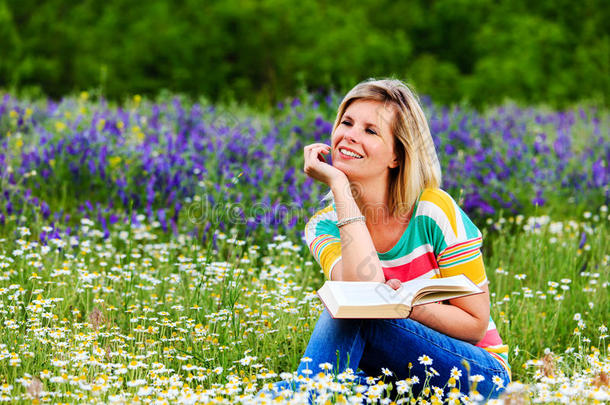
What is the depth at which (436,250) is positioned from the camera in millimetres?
2928

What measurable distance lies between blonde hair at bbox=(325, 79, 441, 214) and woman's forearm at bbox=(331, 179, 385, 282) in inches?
9.9

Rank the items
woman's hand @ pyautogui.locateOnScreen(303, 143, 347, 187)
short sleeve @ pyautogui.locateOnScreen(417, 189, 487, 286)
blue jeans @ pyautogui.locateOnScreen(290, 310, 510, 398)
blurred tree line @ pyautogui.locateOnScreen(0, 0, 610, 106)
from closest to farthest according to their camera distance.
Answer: blue jeans @ pyautogui.locateOnScreen(290, 310, 510, 398), short sleeve @ pyautogui.locateOnScreen(417, 189, 487, 286), woman's hand @ pyautogui.locateOnScreen(303, 143, 347, 187), blurred tree line @ pyautogui.locateOnScreen(0, 0, 610, 106)

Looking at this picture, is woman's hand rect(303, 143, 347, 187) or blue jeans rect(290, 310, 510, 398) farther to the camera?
woman's hand rect(303, 143, 347, 187)

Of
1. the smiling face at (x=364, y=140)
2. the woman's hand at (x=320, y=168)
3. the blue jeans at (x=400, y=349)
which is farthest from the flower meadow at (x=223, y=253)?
the smiling face at (x=364, y=140)

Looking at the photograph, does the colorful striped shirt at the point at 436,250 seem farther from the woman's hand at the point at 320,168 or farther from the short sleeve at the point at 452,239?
the woman's hand at the point at 320,168

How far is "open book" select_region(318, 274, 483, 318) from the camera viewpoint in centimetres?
247

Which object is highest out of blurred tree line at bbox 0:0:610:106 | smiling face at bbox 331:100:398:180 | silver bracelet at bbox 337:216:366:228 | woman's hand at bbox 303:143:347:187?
blurred tree line at bbox 0:0:610:106

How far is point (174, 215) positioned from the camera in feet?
17.5

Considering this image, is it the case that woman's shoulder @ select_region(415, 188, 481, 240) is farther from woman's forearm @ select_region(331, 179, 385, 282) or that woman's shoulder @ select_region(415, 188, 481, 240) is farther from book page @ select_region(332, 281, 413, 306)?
book page @ select_region(332, 281, 413, 306)

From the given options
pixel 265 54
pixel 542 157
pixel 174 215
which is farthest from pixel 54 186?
pixel 265 54

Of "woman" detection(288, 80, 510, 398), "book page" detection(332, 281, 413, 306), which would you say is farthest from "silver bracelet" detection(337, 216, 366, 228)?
"book page" detection(332, 281, 413, 306)

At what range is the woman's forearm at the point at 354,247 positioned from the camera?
281 cm

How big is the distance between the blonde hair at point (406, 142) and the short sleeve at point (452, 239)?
118 mm

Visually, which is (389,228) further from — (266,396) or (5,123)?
(5,123)
